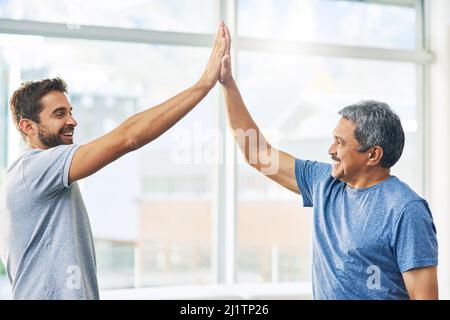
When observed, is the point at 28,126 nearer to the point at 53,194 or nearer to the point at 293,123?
the point at 53,194

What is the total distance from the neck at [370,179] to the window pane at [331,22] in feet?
3.78

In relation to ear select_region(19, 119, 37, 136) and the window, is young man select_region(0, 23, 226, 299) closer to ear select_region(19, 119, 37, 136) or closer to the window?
ear select_region(19, 119, 37, 136)

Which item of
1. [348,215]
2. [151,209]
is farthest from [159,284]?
[348,215]

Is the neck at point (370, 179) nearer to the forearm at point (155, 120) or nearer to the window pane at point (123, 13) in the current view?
the forearm at point (155, 120)

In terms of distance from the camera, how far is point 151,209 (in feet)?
8.23

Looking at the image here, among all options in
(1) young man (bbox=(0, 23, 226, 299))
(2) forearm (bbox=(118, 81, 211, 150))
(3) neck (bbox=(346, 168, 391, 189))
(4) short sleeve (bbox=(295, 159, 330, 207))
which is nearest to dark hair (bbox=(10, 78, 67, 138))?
(1) young man (bbox=(0, 23, 226, 299))

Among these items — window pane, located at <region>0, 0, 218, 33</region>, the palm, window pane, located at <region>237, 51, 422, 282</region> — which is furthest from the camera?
window pane, located at <region>237, 51, 422, 282</region>

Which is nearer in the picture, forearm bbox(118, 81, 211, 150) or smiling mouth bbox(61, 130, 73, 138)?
forearm bbox(118, 81, 211, 150)

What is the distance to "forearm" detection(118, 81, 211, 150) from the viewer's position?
50.4 inches

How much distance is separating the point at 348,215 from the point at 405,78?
1504 millimetres

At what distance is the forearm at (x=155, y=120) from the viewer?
50.4 inches

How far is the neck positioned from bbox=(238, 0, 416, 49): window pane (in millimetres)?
1151

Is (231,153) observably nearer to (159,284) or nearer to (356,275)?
(159,284)
